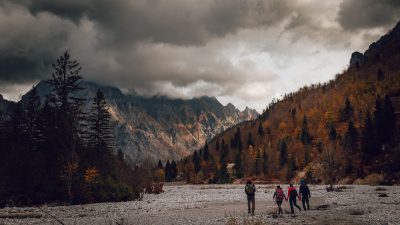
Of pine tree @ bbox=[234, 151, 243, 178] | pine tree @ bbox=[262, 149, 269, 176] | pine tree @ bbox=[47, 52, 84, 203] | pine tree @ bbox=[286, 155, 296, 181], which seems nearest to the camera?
pine tree @ bbox=[47, 52, 84, 203]

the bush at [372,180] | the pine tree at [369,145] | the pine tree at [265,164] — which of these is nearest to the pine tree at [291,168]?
the pine tree at [265,164]

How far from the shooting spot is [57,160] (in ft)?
Result: 193

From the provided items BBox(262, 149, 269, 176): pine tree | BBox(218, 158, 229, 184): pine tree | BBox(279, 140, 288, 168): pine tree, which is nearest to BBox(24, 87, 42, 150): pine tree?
BBox(218, 158, 229, 184): pine tree

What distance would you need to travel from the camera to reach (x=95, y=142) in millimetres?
81312

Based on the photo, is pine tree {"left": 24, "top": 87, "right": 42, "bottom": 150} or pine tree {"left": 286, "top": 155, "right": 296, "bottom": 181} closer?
pine tree {"left": 24, "top": 87, "right": 42, "bottom": 150}

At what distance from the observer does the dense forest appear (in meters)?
55.2

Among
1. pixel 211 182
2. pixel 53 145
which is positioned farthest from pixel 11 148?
pixel 211 182

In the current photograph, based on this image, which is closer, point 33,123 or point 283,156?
point 33,123

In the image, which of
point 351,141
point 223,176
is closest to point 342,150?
point 351,141

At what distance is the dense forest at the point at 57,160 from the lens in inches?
2173

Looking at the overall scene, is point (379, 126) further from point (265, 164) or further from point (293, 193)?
point (293, 193)

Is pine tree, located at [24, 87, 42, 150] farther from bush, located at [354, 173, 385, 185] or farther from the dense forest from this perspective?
bush, located at [354, 173, 385, 185]

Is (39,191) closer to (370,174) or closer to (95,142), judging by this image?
(95,142)

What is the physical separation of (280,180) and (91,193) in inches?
4028
